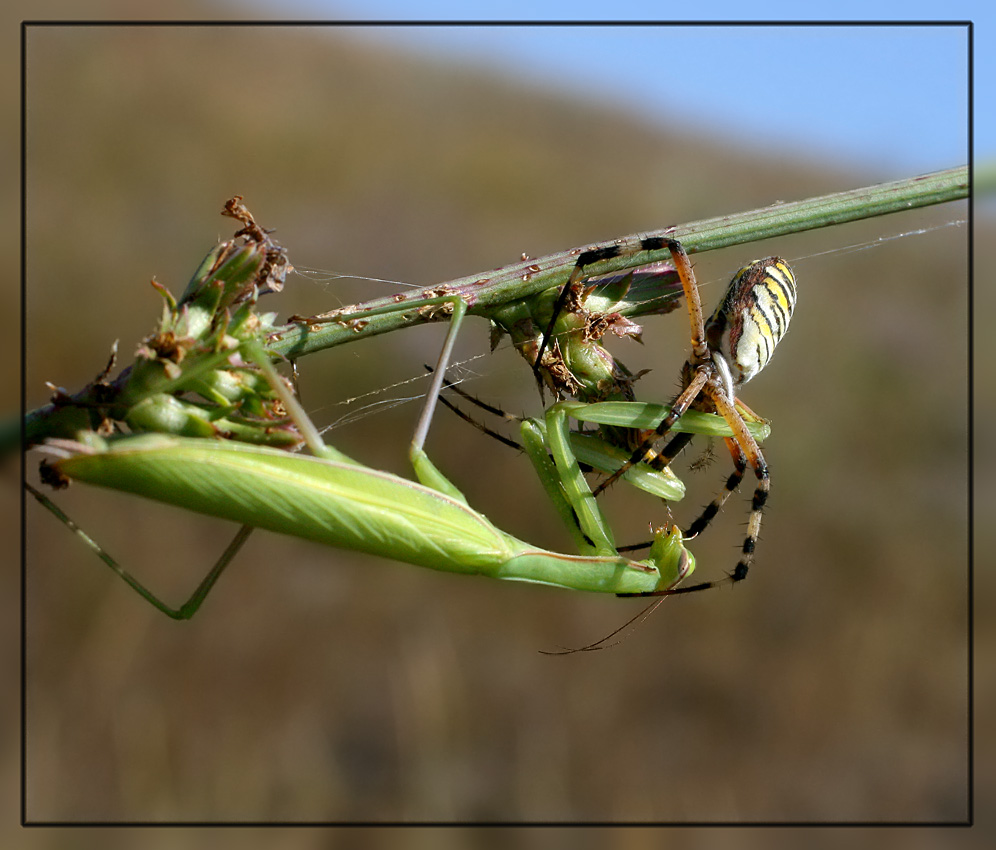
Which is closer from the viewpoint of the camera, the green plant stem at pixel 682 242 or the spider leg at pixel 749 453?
the green plant stem at pixel 682 242

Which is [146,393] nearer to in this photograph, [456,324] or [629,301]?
[456,324]

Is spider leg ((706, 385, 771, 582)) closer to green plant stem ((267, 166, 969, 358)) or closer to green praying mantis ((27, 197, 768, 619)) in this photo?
green praying mantis ((27, 197, 768, 619))

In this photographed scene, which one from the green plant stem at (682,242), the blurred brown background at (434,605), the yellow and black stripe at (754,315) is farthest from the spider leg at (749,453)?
the blurred brown background at (434,605)

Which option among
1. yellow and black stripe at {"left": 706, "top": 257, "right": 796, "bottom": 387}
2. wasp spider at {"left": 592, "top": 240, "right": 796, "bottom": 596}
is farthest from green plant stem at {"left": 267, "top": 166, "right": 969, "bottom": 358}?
yellow and black stripe at {"left": 706, "top": 257, "right": 796, "bottom": 387}

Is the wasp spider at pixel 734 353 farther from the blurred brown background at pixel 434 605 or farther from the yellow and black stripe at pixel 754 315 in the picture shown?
the blurred brown background at pixel 434 605

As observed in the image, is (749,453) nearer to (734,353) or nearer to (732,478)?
(732,478)

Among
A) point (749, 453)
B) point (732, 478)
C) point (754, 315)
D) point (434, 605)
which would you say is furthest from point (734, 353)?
point (434, 605)
